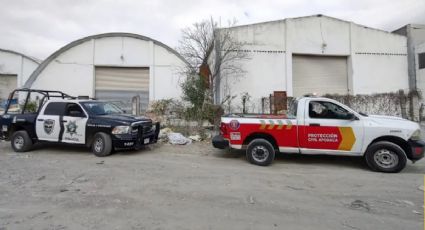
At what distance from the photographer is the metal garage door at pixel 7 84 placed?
2587cm

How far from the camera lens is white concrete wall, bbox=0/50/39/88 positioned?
26.5 m

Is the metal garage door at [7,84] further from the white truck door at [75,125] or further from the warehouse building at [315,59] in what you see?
the white truck door at [75,125]

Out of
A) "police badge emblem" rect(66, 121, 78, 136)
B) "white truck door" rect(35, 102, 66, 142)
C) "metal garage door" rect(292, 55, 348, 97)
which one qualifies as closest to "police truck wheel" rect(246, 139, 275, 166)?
"police badge emblem" rect(66, 121, 78, 136)

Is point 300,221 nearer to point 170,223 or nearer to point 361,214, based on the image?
point 361,214

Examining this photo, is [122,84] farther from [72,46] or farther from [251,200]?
[251,200]

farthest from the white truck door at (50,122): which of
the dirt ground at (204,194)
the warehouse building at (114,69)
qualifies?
the warehouse building at (114,69)

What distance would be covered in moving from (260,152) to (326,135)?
178cm

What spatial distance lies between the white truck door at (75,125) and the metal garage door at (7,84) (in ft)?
72.3

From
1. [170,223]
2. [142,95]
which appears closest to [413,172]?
[170,223]

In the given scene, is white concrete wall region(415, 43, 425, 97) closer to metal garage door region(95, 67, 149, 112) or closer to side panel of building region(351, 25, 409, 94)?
side panel of building region(351, 25, 409, 94)

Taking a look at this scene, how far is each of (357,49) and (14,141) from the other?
60.5 feet

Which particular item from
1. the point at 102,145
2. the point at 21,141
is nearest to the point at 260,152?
the point at 102,145

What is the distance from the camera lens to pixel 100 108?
957 cm

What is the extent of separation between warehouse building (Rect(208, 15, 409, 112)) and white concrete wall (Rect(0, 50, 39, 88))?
68.1ft
